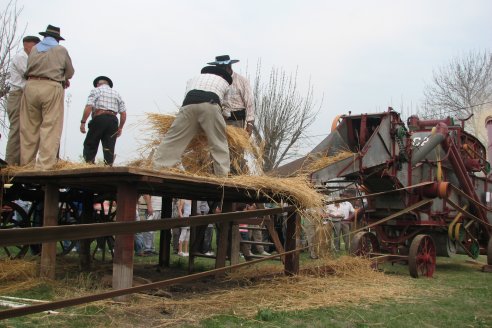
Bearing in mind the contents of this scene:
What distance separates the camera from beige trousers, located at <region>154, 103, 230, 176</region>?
6.23 m

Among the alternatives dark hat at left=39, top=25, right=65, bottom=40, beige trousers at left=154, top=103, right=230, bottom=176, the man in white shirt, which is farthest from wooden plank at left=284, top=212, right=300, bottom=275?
the man in white shirt

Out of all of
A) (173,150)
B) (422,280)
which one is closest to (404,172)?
(422,280)

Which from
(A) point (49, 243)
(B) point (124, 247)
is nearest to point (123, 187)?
(B) point (124, 247)

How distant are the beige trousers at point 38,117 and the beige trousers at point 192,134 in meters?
1.37

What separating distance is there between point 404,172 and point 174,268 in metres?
4.25

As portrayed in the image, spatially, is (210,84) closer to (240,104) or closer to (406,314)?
(240,104)

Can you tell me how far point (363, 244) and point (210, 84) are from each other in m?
4.36

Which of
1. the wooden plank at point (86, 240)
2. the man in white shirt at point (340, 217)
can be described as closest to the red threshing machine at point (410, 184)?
the wooden plank at point (86, 240)

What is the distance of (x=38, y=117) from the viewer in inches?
263

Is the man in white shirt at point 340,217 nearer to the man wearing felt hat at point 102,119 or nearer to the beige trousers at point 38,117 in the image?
the man wearing felt hat at point 102,119

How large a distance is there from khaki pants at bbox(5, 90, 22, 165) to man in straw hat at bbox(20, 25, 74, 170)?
0.36 m

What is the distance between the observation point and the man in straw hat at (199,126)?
623 centimetres

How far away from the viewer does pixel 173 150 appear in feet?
20.6

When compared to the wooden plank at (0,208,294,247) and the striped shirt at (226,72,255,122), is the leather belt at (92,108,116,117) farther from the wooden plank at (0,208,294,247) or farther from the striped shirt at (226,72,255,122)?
the wooden plank at (0,208,294,247)
